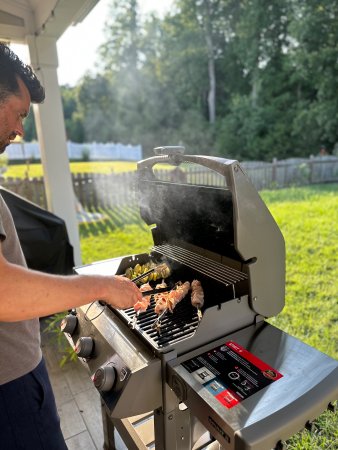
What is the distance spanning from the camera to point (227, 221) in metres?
1.22

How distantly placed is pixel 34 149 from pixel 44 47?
18502 mm

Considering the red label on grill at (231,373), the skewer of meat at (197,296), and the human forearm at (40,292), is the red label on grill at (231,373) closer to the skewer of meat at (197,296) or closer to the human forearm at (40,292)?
the skewer of meat at (197,296)

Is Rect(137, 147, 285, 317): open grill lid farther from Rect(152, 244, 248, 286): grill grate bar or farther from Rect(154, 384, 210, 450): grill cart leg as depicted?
Rect(154, 384, 210, 450): grill cart leg

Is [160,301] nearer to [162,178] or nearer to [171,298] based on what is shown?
[171,298]

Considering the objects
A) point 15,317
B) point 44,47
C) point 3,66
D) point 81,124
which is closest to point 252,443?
point 15,317

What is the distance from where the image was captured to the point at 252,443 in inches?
29.2

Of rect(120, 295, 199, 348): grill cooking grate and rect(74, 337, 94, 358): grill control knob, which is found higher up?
rect(120, 295, 199, 348): grill cooking grate

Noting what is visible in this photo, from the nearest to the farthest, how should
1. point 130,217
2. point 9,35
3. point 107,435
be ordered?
point 107,435 → point 9,35 → point 130,217

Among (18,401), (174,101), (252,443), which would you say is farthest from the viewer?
(174,101)

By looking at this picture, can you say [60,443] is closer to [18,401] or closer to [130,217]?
[18,401]

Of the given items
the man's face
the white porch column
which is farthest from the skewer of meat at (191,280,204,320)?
the white porch column

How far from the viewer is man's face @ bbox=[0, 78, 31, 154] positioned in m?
0.94

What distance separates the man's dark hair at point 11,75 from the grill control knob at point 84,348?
0.89 metres

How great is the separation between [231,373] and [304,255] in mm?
3743
